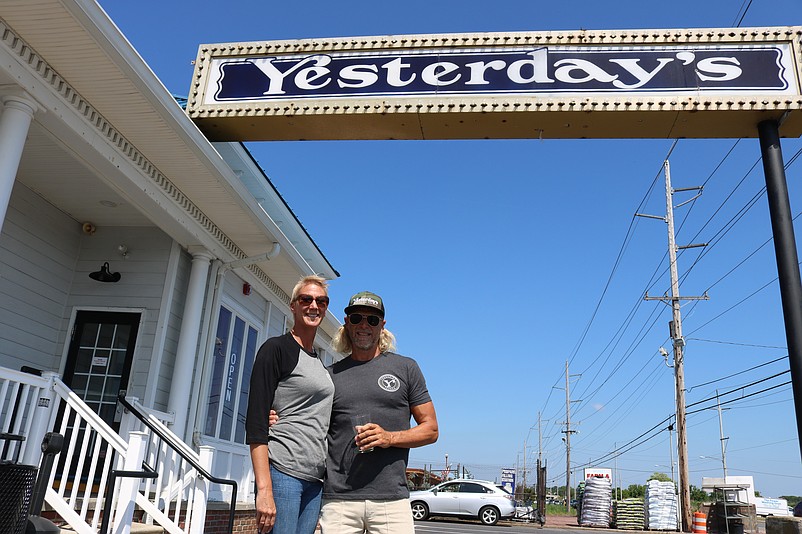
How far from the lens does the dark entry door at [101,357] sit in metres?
7.09

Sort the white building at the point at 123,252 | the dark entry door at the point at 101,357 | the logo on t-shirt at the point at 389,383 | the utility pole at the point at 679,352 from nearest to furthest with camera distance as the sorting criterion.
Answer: the logo on t-shirt at the point at 389,383
the white building at the point at 123,252
the dark entry door at the point at 101,357
the utility pole at the point at 679,352

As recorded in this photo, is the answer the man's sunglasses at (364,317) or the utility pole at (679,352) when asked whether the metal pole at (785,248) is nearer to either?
the man's sunglasses at (364,317)

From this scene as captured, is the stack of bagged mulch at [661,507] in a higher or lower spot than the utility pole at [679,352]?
lower

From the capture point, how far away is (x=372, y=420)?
2617 millimetres

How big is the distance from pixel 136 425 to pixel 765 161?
18.6 feet

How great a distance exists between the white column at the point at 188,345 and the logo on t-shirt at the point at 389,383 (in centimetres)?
505

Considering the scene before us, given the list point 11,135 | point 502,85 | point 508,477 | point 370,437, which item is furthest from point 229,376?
point 508,477

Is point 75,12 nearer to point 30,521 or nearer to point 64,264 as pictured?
point 30,521

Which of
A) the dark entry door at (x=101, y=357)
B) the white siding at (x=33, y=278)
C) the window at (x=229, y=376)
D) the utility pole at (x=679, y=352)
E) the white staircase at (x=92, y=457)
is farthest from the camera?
the utility pole at (x=679, y=352)

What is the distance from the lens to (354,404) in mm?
2648

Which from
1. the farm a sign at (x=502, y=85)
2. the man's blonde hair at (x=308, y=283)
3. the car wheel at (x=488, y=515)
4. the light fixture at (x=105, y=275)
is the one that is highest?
the farm a sign at (x=502, y=85)

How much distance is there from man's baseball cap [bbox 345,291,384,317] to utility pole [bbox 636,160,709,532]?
1971 cm

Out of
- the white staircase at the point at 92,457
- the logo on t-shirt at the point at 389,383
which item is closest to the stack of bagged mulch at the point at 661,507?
the white staircase at the point at 92,457

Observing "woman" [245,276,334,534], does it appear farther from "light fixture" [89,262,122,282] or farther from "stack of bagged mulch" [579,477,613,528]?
"stack of bagged mulch" [579,477,613,528]
